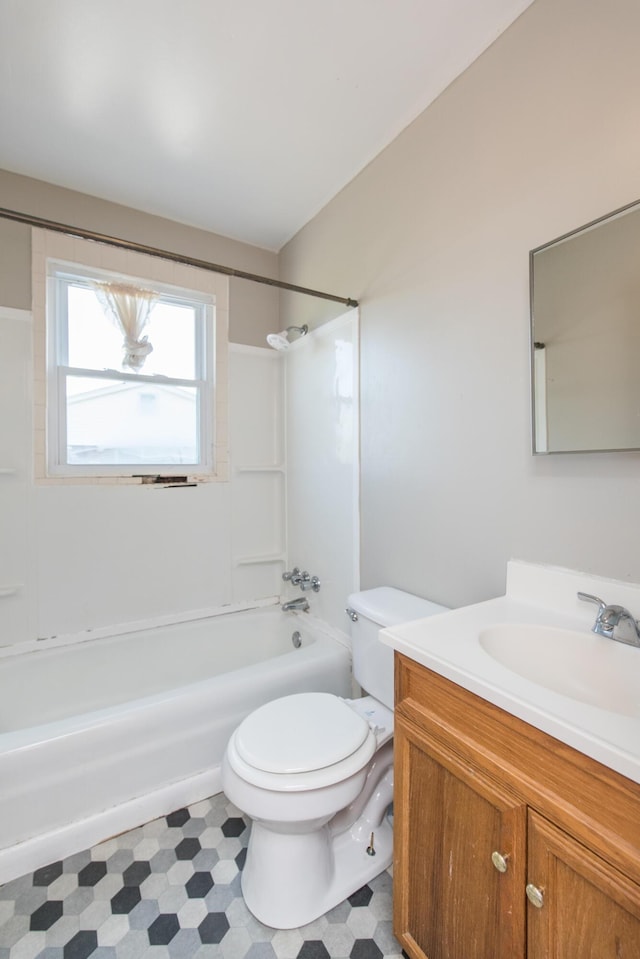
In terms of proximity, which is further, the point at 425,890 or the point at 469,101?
the point at 469,101

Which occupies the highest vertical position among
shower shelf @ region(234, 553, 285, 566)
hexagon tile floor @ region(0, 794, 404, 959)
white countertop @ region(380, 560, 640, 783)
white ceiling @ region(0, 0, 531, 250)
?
white ceiling @ region(0, 0, 531, 250)

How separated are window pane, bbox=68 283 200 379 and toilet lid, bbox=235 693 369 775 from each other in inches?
70.4

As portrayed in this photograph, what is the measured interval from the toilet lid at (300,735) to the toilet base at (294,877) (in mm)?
255

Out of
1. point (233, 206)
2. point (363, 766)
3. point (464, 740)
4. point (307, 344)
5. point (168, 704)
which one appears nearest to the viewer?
point (464, 740)

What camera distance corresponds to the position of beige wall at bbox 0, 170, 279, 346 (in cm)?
189

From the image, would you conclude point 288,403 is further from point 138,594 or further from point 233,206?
point 138,594

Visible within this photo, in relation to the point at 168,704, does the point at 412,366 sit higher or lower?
higher

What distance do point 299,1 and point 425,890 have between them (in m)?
2.27

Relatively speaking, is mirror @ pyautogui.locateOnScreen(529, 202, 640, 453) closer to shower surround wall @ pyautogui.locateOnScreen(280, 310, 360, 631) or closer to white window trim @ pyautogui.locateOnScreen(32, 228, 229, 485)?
shower surround wall @ pyautogui.locateOnScreen(280, 310, 360, 631)

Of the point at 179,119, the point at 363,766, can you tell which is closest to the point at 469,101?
the point at 179,119

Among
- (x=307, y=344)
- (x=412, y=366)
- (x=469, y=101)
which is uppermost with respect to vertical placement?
(x=469, y=101)

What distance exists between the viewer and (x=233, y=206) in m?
2.15

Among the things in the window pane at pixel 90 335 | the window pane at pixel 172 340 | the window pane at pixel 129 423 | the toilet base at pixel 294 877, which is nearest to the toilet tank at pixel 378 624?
the toilet base at pixel 294 877

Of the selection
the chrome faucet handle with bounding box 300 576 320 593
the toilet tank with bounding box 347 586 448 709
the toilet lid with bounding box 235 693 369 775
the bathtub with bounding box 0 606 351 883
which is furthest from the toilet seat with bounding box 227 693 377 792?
the chrome faucet handle with bounding box 300 576 320 593
